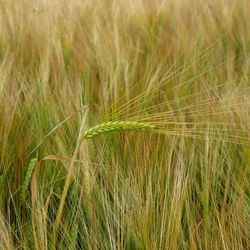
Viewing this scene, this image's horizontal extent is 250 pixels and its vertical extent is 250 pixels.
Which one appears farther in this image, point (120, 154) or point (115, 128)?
point (120, 154)

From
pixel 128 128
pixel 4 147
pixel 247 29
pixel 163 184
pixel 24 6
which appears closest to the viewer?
pixel 128 128

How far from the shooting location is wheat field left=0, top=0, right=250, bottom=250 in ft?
2.39

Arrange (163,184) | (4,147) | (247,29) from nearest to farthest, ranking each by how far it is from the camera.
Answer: (163,184) < (4,147) < (247,29)

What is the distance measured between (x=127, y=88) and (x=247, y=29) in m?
0.85

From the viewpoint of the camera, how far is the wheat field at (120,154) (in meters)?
0.73

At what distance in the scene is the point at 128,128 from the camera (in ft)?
2.31

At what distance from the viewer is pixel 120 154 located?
914 millimetres

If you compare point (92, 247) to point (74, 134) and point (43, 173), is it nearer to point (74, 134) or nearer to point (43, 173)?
point (43, 173)

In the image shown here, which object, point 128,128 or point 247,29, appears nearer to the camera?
point 128,128

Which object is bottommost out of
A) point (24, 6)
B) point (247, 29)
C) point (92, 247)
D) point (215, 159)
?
point (92, 247)

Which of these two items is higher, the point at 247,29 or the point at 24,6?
the point at 24,6

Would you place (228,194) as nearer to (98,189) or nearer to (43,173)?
(98,189)

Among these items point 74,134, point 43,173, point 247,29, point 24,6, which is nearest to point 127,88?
point 74,134

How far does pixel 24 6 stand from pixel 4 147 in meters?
1.47
